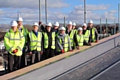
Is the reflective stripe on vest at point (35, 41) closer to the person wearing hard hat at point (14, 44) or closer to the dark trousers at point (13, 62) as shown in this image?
the person wearing hard hat at point (14, 44)

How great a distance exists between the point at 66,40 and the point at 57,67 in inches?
72.6

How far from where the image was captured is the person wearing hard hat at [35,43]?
754 cm

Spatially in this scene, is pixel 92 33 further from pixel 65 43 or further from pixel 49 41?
pixel 49 41

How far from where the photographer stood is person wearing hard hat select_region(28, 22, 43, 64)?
754 centimetres

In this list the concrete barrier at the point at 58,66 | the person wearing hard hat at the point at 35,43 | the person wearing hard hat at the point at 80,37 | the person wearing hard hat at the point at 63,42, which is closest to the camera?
the concrete barrier at the point at 58,66

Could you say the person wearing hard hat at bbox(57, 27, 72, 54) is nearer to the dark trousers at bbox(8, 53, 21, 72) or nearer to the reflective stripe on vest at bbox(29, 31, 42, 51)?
the reflective stripe on vest at bbox(29, 31, 42, 51)

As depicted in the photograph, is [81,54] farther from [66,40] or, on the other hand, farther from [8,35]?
[8,35]

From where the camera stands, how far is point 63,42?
26.3 ft

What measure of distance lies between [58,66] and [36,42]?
5.06ft

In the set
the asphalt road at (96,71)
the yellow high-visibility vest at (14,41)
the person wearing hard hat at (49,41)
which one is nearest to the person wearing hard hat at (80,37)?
the person wearing hard hat at (49,41)

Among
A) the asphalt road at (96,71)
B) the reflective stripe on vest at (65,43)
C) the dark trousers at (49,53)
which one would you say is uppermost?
the reflective stripe on vest at (65,43)

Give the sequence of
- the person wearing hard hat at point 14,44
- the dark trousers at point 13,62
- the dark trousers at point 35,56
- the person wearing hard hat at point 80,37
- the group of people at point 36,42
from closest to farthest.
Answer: the person wearing hard hat at point 14,44 → the group of people at point 36,42 → the dark trousers at point 13,62 → the dark trousers at point 35,56 → the person wearing hard hat at point 80,37

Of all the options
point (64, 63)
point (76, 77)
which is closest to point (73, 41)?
point (64, 63)

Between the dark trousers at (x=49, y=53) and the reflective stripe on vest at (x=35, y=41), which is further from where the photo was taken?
the dark trousers at (x=49, y=53)
